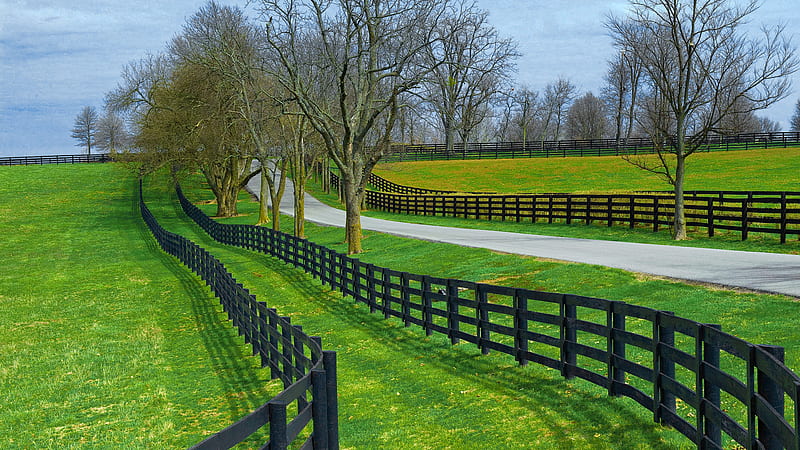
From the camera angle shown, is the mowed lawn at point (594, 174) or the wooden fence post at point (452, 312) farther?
the mowed lawn at point (594, 174)

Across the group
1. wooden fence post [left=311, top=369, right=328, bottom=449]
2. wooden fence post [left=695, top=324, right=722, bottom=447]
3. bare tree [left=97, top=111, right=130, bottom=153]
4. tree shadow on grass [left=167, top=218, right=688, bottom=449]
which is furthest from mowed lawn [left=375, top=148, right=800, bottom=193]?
bare tree [left=97, top=111, right=130, bottom=153]

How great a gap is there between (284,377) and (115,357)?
599cm

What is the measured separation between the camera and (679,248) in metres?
20.9

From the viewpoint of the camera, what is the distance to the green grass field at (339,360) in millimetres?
8508

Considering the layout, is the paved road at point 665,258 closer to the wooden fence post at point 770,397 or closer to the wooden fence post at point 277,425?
the wooden fence post at point 770,397

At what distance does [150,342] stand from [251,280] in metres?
8.19

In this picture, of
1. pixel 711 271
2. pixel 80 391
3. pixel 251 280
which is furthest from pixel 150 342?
pixel 711 271

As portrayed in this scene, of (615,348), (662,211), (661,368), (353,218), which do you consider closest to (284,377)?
(615,348)

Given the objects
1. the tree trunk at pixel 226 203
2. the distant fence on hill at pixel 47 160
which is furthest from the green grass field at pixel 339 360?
the distant fence on hill at pixel 47 160

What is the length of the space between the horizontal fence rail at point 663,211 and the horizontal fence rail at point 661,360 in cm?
1184

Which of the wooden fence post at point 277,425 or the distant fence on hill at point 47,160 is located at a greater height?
the distant fence on hill at point 47,160

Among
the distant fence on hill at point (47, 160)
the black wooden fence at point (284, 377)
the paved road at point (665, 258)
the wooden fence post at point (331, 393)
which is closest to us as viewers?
the black wooden fence at point (284, 377)

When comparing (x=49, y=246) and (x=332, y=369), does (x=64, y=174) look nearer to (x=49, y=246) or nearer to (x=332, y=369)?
(x=49, y=246)

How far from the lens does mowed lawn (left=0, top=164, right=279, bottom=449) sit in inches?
396
